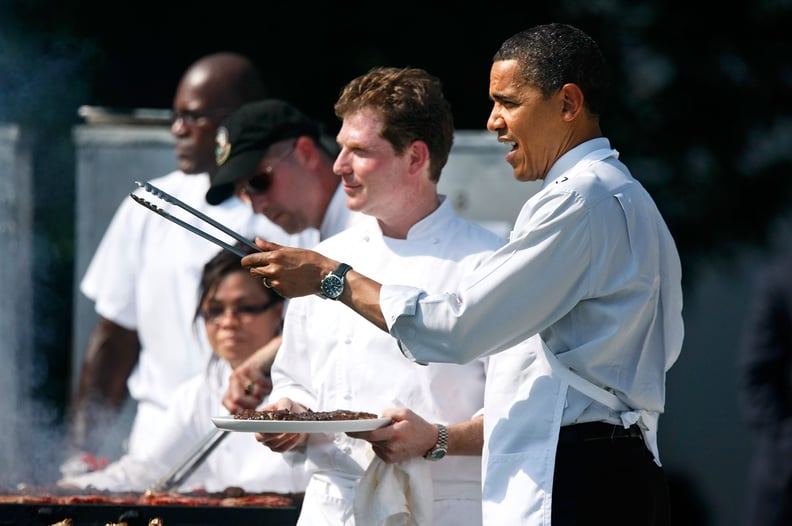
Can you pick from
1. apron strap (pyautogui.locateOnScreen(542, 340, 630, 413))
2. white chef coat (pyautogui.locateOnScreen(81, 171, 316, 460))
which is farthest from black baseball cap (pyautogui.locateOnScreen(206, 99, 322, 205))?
apron strap (pyautogui.locateOnScreen(542, 340, 630, 413))

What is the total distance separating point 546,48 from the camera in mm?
3008

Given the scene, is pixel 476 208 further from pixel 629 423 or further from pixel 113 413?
pixel 629 423

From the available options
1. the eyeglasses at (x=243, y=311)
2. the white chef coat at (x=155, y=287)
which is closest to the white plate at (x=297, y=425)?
the eyeglasses at (x=243, y=311)

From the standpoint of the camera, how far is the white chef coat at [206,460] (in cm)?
468

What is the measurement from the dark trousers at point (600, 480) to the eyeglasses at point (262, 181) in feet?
6.63

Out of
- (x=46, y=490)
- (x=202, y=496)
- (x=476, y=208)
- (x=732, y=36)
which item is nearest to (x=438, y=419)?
(x=202, y=496)

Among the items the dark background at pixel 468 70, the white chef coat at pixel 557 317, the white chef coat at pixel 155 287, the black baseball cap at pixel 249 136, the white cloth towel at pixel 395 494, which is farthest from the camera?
the dark background at pixel 468 70

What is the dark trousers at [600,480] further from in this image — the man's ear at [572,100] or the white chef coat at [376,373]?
the man's ear at [572,100]

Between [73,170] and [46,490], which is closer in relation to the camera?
[46,490]

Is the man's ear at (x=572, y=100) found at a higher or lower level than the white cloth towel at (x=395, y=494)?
higher

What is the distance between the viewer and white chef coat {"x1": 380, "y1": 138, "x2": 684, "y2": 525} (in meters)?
2.87

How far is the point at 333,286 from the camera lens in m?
3.07

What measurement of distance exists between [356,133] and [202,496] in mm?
1201

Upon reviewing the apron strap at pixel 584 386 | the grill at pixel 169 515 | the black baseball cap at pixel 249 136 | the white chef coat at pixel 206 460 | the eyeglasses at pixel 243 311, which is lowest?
the white chef coat at pixel 206 460
